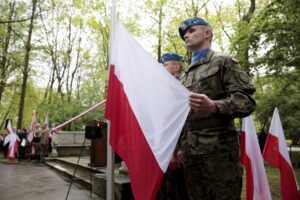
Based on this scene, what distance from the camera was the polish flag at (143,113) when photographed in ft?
7.47

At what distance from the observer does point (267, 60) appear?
6.72m

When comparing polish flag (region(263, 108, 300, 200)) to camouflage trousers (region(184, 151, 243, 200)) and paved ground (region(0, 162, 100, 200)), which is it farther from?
paved ground (region(0, 162, 100, 200))

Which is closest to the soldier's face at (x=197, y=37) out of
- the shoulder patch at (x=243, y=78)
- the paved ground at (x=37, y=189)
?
the shoulder patch at (x=243, y=78)

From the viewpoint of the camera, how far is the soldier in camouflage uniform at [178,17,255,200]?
2143 mm

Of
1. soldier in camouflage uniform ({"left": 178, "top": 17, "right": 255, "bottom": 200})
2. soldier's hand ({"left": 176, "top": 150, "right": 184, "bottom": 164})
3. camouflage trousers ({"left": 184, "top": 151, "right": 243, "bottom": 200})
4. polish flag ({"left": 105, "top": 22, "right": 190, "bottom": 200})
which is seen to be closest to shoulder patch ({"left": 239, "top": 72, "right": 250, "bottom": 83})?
soldier in camouflage uniform ({"left": 178, "top": 17, "right": 255, "bottom": 200})

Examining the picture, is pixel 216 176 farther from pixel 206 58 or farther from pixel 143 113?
pixel 206 58

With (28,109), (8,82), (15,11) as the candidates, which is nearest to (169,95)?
(15,11)

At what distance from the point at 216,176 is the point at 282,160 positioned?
300 cm

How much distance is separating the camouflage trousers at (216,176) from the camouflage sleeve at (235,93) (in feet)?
1.17

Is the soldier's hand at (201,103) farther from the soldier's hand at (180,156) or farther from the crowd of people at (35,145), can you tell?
the crowd of people at (35,145)

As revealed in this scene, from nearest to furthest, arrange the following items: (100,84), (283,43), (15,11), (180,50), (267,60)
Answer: (283,43) < (267,60) < (15,11) < (180,50) < (100,84)

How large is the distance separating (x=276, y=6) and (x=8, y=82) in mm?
22164

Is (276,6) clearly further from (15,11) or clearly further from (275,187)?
(15,11)

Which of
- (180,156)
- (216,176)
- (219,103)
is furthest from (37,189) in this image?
(219,103)
